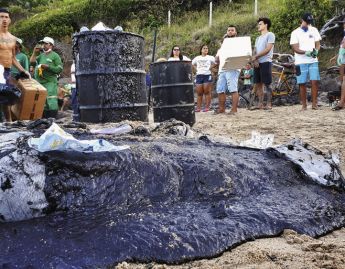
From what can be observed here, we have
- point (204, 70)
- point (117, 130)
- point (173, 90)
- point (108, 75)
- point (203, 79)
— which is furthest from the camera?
point (203, 79)

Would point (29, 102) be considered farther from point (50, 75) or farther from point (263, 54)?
point (263, 54)

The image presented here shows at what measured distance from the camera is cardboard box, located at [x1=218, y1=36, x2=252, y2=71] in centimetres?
679

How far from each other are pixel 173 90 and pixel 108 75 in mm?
1912

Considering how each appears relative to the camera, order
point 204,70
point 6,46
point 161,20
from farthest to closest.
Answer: point 161,20, point 204,70, point 6,46

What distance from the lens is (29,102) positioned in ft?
16.3

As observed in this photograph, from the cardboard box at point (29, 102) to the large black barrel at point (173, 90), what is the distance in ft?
6.00

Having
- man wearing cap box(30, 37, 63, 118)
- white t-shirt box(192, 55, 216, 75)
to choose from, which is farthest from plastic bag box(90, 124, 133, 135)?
white t-shirt box(192, 55, 216, 75)

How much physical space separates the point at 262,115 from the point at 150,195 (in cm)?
518

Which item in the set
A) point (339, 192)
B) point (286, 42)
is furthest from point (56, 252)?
point (286, 42)

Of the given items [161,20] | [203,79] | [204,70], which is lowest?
[203,79]

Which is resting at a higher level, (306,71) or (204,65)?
(204,65)

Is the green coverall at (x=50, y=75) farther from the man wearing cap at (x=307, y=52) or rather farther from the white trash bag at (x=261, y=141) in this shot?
the white trash bag at (x=261, y=141)

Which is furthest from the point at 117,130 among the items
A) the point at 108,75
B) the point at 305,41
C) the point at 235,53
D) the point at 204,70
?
the point at 204,70

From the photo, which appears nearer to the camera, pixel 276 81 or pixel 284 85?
Answer: pixel 284 85
